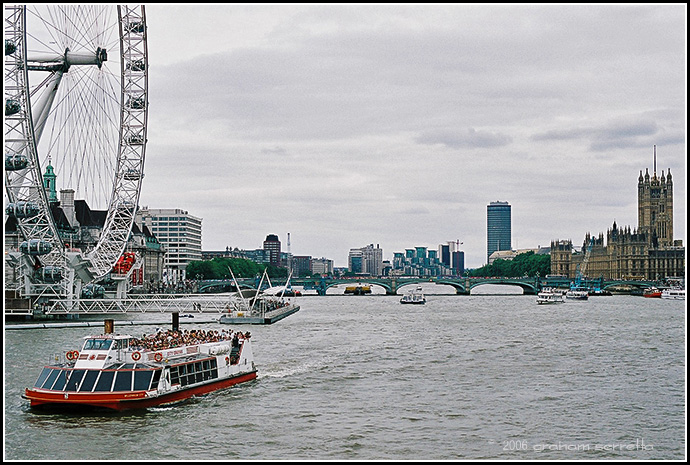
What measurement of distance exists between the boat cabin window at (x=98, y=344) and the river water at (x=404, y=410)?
2.69 metres

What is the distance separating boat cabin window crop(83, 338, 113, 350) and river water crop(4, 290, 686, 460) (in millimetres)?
2692

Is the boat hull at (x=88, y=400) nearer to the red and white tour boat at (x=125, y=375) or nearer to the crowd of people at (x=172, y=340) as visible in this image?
the red and white tour boat at (x=125, y=375)

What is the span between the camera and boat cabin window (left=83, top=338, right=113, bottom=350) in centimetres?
3319

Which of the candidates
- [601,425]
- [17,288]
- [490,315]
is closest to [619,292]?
[490,315]

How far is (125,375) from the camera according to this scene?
32.9 meters

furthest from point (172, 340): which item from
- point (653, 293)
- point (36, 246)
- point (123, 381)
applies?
point (653, 293)

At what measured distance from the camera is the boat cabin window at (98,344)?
109 ft

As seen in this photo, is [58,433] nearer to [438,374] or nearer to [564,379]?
[438,374]

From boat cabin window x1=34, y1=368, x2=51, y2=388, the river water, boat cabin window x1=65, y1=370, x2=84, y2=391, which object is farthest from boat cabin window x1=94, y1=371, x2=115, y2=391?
boat cabin window x1=34, y1=368, x2=51, y2=388

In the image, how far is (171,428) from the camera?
30219 millimetres

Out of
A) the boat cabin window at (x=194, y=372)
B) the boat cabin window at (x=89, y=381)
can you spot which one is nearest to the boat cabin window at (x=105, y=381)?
the boat cabin window at (x=89, y=381)

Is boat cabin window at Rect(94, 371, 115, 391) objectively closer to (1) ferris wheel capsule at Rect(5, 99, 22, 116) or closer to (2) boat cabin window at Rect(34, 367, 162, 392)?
(2) boat cabin window at Rect(34, 367, 162, 392)

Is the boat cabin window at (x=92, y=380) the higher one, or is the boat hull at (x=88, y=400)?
the boat cabin window at (x=92, y=380)

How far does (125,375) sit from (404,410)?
10645 mm
